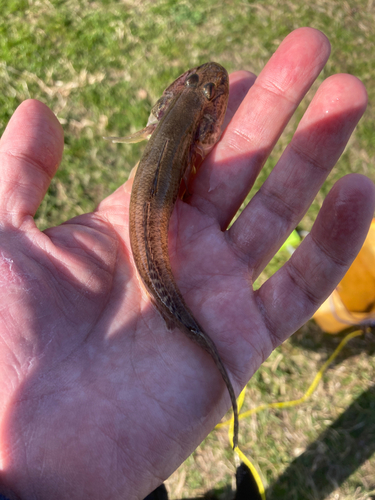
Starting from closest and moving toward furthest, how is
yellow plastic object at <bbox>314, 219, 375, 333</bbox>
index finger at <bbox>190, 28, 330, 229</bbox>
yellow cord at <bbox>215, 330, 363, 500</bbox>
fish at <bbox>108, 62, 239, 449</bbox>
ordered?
1. fish at <bbox>108, 62, 239, 449</bbox>
2. index finger at <bbox>190, 28, 330, 229</bbox>
3. yellow cord at <bbox>215, 330, 363, 500</bbox>
4. yellow plastic object at <bbox>314, 219, 375, 333</bbox>

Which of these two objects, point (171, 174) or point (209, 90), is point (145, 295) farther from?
point (209, 90)

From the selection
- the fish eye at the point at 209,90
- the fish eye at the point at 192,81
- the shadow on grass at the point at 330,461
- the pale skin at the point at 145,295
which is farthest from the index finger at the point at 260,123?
the shadow on grass at the point at 330,461

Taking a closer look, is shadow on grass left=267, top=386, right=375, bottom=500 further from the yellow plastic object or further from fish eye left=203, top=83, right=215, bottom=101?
fish eye left=203, top=83, right=215, bottom=101

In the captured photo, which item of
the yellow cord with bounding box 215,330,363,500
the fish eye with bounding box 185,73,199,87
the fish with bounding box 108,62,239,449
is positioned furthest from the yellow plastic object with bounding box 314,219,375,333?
the fish eye with bounding box 185,73,199,87

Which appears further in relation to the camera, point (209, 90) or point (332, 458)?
point (332, 458)

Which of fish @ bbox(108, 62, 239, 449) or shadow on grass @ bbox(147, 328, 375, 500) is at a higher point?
fish @ bbox(108, 62, 239, 449)

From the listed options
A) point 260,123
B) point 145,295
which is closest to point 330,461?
point 145,295

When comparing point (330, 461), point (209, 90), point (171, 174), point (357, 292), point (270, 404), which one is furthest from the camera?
point (357, 292)

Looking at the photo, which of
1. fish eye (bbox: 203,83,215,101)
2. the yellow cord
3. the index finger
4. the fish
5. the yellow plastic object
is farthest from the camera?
the yellow plastic object
